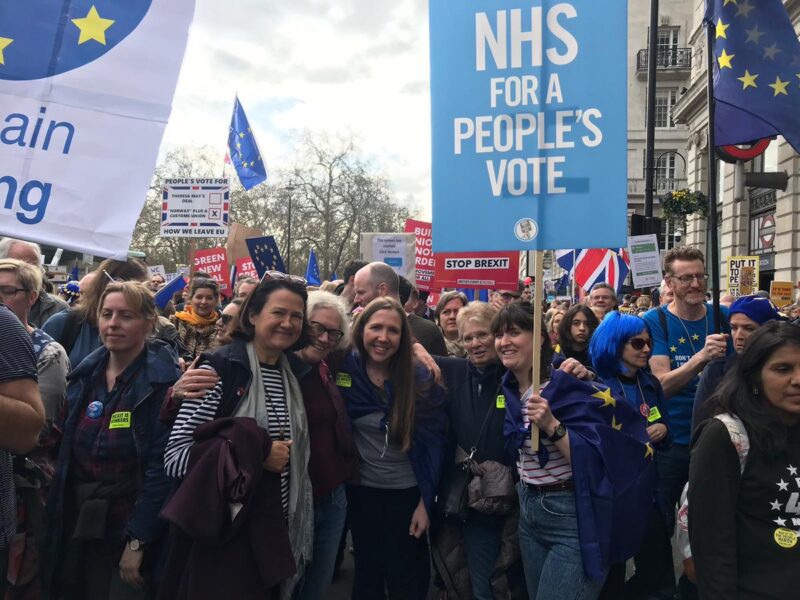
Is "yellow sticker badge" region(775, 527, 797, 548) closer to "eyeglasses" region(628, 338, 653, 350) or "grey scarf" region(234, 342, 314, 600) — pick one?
"eyeglasses" region(628, 338, 653, 350)

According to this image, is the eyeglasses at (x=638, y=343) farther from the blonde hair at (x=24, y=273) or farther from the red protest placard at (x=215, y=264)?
the red protest placard at (x=215, y=264)

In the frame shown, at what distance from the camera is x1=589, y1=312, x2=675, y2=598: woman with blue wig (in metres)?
3.77

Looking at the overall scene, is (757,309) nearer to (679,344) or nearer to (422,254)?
(679,344)

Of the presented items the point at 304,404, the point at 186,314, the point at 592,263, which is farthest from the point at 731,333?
the point at 592,263

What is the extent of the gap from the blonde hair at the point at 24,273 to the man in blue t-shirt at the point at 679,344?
3739mm

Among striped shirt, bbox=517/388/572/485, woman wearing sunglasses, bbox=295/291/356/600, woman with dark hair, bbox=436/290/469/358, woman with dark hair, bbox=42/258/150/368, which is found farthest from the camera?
woman with dark hair, bbox=436/290/469/358

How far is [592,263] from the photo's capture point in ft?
33.6

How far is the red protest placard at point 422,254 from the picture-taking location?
11.0 metres

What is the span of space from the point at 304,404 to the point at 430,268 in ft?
25.9

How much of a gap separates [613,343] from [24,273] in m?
3.26

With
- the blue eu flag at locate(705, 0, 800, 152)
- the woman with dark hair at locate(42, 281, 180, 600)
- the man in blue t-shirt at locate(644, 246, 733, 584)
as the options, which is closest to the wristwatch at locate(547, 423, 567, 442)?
the man in blue t-shirt at locate(644, 246, 733, 584)

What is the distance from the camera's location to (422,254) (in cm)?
1112

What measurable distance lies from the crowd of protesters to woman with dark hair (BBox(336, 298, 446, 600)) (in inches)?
0.4

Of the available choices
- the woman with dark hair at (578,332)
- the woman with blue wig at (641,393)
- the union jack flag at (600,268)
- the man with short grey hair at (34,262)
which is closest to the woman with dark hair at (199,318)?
the man with short grey hair at (34,262)
